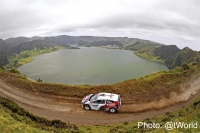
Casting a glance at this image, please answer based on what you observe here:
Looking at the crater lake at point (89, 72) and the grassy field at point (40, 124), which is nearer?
the grassy field at point (40, 124)

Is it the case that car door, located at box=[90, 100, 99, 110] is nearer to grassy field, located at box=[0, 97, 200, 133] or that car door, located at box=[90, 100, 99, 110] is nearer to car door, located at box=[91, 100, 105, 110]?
car door, located at box=[91, 100, 105, 110]

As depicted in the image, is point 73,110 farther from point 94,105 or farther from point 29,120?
point 29,120

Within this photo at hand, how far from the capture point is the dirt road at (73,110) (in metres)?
19.3

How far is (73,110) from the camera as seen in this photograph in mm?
21359

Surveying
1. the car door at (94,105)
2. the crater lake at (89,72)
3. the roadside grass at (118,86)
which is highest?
the roadside grass at (118,86)

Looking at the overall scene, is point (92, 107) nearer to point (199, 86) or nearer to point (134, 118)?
point (134, 118)

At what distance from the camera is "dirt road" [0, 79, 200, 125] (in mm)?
19328

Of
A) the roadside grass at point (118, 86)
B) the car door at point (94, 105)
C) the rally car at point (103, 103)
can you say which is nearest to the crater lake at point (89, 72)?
the roadside grass at point (118, 86)

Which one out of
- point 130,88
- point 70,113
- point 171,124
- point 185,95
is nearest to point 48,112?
point 70,113

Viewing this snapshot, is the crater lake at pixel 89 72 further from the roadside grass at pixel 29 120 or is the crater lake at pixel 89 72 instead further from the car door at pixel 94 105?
the roadside grass at pixel 29 120

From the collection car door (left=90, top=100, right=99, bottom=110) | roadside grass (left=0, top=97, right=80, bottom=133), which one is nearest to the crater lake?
car door (left=90, top=100, right=99, bottom=110)

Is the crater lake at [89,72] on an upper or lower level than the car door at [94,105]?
lower

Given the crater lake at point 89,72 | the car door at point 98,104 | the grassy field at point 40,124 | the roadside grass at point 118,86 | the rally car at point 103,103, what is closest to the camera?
the grassy field at point 40,124

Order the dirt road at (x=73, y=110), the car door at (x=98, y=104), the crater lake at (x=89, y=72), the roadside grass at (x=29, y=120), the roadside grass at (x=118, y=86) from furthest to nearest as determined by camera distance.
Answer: the crater lake at (x=89, y=72)
the roadside grass at (x=118, y=86)
the car door at (x=98, y=104)
the dirt road at (x=73, y=110)
the roadside grass at (x=29, y=120)
